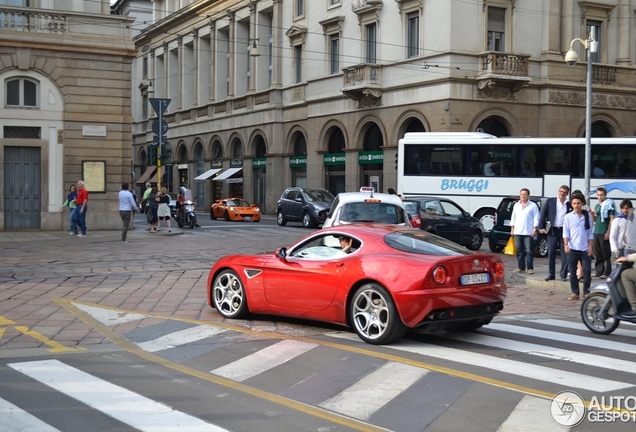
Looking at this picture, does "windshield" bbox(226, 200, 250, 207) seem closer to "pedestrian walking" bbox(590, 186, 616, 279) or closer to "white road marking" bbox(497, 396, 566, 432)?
"pedestrian walking" bbox(590, 186, 616, 279)

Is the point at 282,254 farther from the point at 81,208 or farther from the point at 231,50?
the point at 231,50

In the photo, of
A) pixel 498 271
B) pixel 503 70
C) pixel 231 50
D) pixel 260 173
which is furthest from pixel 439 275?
pixel 231 50

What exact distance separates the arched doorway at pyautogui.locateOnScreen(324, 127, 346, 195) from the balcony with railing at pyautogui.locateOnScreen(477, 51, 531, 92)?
1018 cm

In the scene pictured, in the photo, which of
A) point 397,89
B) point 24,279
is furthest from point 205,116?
point 24,279

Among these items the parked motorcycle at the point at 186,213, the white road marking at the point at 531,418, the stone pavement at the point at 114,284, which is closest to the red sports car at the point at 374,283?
the stone pavement at the point at 114,284

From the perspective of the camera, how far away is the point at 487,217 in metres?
29.0

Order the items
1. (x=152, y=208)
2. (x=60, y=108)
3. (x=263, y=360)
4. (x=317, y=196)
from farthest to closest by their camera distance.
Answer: (x=317, y=196) → (x=152, y=208) → (x=60, y=108) → (x=263, y=360)

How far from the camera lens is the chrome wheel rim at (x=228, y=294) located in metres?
10.8

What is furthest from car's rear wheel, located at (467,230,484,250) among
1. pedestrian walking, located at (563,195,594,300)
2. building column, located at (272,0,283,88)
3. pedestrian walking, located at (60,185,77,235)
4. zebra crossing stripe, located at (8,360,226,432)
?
building column, located at (272,0,283,88)

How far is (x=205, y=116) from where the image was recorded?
199ft

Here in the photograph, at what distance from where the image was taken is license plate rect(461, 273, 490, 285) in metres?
9.16

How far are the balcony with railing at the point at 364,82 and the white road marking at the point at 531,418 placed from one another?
3484cm

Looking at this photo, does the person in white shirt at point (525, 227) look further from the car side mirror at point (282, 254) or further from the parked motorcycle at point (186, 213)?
the parked motorcycle at point (186, 213)

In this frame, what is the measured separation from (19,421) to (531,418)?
373 cm
